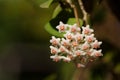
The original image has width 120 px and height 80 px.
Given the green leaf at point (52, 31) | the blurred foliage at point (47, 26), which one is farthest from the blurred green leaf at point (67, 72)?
the green leaf at point (52, 31)

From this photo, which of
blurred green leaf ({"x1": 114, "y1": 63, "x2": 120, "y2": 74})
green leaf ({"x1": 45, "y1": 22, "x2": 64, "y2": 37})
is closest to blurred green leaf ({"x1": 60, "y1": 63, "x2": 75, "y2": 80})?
blurred green leaf ({"x1": 114, "y1": 63, "x2": 120, "y2": 74})

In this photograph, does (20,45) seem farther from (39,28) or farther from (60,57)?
(60,57)

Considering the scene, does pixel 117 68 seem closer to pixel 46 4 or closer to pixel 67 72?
pixel 67 72

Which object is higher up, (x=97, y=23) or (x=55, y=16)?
(x=97, y=23)

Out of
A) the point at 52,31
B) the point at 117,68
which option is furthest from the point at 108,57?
the point at 52,31

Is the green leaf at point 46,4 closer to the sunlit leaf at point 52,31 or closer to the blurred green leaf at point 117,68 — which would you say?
the sunlit leaf at point 52,31

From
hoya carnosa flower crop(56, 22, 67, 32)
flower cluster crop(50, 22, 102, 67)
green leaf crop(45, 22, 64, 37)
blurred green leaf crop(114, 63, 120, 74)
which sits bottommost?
flower cluster crop(50, 22, 102, 67)

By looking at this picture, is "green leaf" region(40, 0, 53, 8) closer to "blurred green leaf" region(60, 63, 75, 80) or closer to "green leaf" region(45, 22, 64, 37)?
"green leaf" region(45, 22, 64, 37)

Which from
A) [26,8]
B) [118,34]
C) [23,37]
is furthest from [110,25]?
[23,37]
